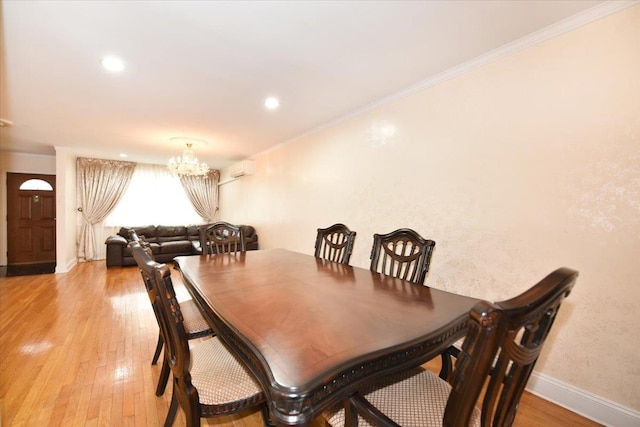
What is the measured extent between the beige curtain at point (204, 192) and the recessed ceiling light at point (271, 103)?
523cm

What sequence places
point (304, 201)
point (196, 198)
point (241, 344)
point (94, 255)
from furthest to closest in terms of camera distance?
point (196, 198) → point (94, 255) → point (304, 201) → point (241, 344)

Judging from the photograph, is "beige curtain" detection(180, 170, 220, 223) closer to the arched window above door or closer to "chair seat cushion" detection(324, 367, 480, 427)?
the arched window above door

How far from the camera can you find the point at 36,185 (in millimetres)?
5926

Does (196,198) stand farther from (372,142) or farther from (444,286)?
(444,286)

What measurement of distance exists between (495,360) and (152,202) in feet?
26.2

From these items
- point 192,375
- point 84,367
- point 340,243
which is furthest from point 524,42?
point 84,367

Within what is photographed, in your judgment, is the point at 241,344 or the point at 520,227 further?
the point at 520,227

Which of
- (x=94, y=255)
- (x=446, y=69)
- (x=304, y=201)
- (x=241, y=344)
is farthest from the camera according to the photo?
(x=94, y=255)

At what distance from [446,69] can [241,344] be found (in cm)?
253

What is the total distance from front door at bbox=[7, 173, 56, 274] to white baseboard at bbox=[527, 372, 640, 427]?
26.0ft

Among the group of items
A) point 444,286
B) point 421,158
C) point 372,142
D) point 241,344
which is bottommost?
point 444,286

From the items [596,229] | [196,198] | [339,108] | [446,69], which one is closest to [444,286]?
[596,229]

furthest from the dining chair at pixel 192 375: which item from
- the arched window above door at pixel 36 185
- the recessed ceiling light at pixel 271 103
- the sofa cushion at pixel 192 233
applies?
the arched window above door at pixel 36 185

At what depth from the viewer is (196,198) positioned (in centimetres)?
747
